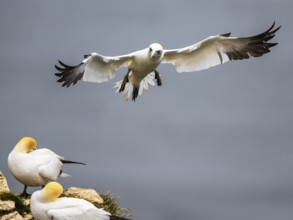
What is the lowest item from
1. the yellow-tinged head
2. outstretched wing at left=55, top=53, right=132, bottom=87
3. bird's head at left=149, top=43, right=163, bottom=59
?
the yellow-tinged head

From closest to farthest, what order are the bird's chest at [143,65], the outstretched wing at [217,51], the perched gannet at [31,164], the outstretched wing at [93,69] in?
the perched gannet at [31,164]
the outstretched wing at [93,69]
the outstretched wing at [217,51]
the bird's chest at [143,65]

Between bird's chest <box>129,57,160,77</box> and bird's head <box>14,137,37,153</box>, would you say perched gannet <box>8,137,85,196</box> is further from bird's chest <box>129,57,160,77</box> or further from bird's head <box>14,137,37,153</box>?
bird's chest <box>129,57,160,77</box>

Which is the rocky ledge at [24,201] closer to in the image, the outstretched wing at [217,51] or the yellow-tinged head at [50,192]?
the yellow-tinged head at [50,192]

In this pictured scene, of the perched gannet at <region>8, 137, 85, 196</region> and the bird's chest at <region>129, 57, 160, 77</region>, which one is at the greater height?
the bird's chest at <region>129, 57, 160, 77</region>

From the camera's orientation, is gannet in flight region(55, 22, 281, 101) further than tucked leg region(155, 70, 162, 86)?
No

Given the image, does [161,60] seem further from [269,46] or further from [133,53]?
[269,46]

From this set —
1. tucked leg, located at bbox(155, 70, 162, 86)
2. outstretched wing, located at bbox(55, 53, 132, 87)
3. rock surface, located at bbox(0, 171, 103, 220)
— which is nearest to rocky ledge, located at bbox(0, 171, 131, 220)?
rock surface, located at bbox(0, 171, 103, 220)

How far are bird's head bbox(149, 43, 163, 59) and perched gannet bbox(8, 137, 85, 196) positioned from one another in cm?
546

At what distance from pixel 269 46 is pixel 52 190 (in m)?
8.64

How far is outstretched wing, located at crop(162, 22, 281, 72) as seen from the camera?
59.2 ft

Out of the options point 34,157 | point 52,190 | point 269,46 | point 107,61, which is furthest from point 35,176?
point 269,46

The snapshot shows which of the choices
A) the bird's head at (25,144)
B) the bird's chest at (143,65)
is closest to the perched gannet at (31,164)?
the bird's head at (25,144)

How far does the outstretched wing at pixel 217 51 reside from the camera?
18047 mm

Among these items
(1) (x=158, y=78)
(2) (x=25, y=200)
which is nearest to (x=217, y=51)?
(1) (x=158, y=78)
